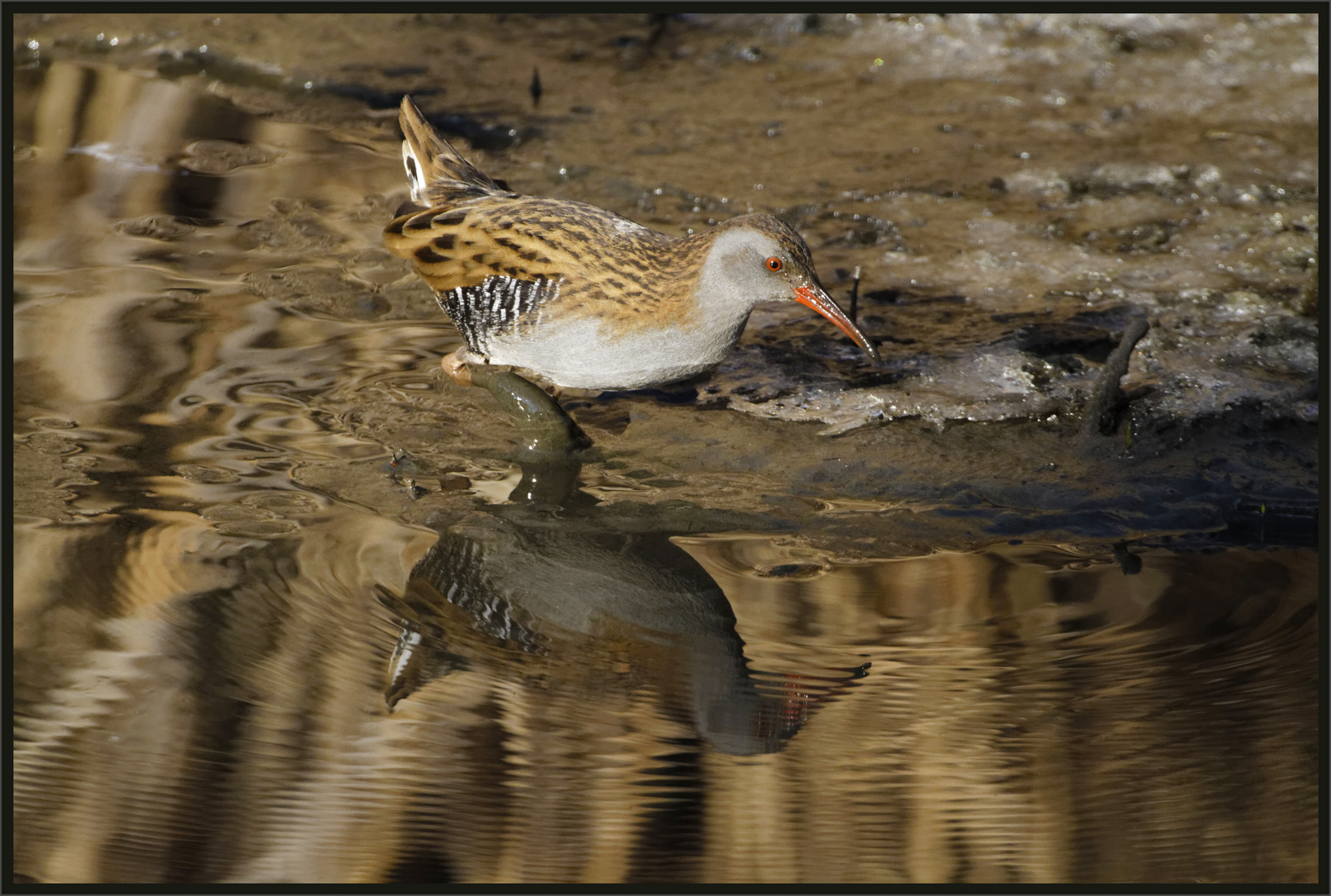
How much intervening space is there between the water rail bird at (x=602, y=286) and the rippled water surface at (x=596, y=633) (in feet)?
1.26

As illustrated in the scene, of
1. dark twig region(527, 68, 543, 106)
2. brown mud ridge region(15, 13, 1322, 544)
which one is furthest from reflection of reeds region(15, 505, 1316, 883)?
dark twig region(527, 68, 543, 106)

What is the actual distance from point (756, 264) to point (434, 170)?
1.58 meters

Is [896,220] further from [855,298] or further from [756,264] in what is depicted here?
[756,264]

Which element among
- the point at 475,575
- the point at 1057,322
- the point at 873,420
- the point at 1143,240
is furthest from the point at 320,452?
the point at 1143,240

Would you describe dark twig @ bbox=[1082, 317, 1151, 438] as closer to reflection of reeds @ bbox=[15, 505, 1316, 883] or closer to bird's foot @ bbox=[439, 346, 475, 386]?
reflection of reeds @ bbox=[15, 505, 1316, 883]

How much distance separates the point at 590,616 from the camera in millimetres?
3660

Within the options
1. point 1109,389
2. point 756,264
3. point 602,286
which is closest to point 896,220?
point 1109,389

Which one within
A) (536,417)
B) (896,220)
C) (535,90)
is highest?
(535,90)

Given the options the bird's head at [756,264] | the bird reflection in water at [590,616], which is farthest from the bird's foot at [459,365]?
the bird's head at [756,264]

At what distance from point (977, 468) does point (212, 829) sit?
2787 mm

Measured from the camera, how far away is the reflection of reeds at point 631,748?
2.90 metres

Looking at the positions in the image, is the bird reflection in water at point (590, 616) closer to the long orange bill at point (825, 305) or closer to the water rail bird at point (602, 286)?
the water rail bird at point (602, 286)

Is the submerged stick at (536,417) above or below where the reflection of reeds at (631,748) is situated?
above

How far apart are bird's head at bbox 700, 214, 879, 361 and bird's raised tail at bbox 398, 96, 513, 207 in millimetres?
1191
